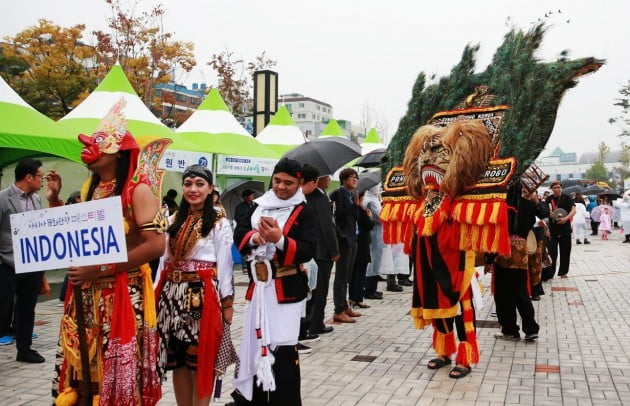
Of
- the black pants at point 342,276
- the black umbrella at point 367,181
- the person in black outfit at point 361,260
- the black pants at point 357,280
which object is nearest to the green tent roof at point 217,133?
the black umbrella at point 367,181

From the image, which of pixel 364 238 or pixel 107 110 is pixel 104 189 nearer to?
pixel 364 238

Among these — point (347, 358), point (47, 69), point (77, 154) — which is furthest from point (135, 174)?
point (47, 69)

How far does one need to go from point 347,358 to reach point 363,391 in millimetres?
→ 1077

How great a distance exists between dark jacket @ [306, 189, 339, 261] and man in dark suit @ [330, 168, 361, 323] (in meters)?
1.39

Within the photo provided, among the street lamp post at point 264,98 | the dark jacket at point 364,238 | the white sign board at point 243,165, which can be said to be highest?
the street lamp post at point 264,98

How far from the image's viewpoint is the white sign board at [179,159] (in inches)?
415

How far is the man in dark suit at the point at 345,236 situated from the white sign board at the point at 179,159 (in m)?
3.65

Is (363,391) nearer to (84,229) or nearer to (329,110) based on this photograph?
(84,229)

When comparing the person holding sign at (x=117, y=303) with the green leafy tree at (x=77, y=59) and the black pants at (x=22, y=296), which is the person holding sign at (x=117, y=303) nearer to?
the black pants at (x=22, y=296)

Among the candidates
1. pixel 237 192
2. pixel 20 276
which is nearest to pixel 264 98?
pixel 237 192

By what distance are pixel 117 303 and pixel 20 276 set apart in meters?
3.40

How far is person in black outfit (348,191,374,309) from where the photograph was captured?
8781 mm

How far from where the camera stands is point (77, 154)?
8453 millimetres

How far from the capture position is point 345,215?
796 centimetres
